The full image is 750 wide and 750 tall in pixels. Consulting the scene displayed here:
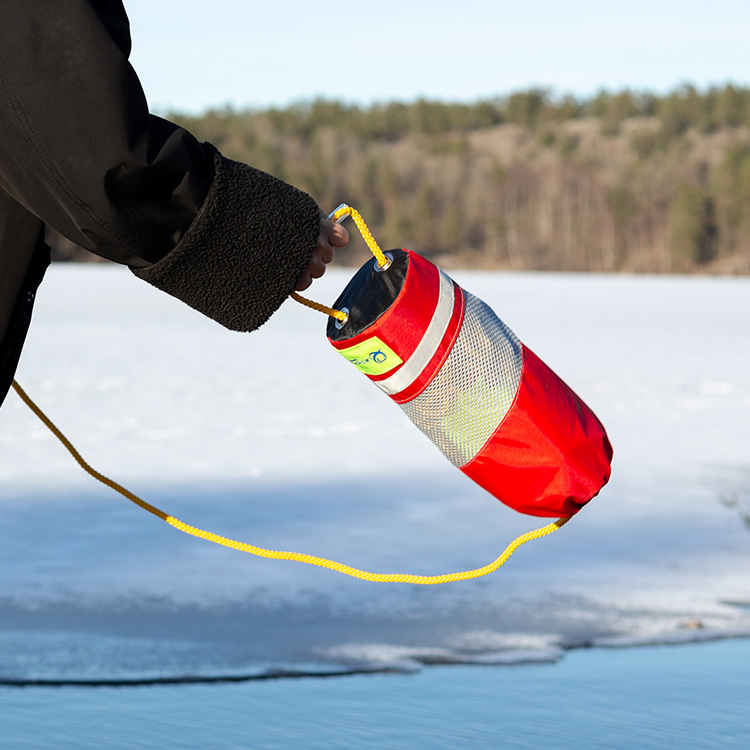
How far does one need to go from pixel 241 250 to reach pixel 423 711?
1.37 m

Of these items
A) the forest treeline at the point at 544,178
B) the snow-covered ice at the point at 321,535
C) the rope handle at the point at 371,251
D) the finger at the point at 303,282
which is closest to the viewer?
the finger at the point at 303,282

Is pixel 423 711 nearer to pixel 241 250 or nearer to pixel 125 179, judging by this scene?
pixel 241 250

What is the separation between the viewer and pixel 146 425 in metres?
6.25

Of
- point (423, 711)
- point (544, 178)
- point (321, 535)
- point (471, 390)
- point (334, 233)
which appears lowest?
point (423, 711)

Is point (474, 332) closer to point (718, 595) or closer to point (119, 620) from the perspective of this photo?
point (119, 620)

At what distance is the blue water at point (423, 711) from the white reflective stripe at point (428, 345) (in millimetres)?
896

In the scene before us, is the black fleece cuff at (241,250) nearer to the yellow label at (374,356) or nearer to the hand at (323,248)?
the hand at (323,248)

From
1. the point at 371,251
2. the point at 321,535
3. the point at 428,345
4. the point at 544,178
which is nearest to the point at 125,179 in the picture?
the point at 371,251

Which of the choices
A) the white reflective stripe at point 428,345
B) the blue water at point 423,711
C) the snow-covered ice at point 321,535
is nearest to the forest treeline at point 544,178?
the snow-covered ice at point 321,535

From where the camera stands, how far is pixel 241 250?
4.85ft

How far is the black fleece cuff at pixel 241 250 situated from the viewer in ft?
4.73

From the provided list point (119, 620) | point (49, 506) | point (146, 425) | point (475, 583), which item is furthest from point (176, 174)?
point (146, 425)

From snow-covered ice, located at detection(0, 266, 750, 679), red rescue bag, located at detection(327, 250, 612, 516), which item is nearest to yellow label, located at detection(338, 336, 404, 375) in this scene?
red rescue bag, located at detection(327, 250, 612, 516)

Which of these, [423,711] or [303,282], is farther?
[423,711]
